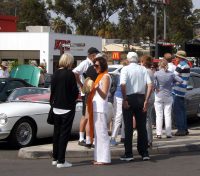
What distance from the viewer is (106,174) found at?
8.36 m

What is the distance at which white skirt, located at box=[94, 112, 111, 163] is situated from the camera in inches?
360

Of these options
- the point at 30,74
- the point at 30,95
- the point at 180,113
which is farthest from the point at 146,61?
the point at 30,74

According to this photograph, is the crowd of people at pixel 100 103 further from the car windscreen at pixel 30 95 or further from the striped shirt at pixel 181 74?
the car windscreen at pixel 30 95

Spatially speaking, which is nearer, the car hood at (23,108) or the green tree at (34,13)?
the car hood at (23,108)

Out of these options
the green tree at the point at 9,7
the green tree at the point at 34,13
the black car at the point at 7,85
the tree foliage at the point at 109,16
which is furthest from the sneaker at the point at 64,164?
the green tree at the point at 9,7

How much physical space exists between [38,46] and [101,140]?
1325 inches

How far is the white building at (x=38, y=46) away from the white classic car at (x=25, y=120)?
28845 mm

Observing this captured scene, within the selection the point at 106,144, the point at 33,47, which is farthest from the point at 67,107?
the point at 33,47

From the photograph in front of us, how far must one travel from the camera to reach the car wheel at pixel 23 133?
11.1 metres

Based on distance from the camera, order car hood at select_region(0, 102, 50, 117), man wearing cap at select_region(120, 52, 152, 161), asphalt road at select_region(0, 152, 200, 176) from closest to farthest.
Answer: asphalt road at select_region(0, 152, 200, 176), man wearing cap at select_region(120, 52, 152, 161), car hood at select_region(0, 102, 50, 117)

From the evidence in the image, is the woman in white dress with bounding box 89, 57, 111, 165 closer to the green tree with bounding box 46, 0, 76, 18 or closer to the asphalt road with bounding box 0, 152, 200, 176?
the asphalt road with bounding box 0, 152, 200, 176

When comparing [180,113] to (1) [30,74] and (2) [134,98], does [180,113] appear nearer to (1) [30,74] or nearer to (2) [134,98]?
(2) [134,98]

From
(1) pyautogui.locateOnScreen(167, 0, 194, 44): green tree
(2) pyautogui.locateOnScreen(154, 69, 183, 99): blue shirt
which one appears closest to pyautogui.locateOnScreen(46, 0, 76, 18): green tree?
(1) pyautogui.locateOnScreen(167, 0, 194, 44): green tree

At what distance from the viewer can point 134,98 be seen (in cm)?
945
